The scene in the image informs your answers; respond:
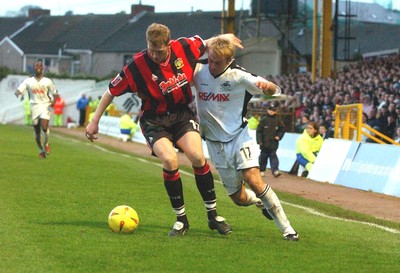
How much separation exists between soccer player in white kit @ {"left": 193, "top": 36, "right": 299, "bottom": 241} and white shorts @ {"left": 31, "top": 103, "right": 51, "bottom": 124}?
1463cm

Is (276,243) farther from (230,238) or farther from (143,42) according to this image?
(143,42)

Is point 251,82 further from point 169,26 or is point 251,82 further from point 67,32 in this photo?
point 67,32

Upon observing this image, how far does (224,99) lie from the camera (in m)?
A: 10.3

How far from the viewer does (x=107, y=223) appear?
37.3 ft

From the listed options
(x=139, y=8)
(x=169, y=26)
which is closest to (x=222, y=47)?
(x=169, y=26)

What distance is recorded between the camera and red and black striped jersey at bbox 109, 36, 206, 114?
10.4 metres

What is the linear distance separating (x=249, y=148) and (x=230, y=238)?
0.92 metres

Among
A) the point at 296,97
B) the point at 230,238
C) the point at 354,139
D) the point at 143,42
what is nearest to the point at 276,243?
the point at 230,238

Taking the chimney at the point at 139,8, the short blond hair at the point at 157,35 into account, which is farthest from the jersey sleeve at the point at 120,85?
the chimney at the point at 139,8

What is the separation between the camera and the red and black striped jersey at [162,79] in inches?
409

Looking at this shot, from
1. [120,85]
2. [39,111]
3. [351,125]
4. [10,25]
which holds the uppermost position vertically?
[120,85]

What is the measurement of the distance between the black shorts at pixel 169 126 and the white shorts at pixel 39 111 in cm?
1443

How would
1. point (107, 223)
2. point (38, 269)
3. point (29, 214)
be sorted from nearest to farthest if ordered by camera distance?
point (38, 269) < point (107, 223) < point (29, 214)

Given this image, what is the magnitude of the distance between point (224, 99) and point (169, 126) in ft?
2.17
